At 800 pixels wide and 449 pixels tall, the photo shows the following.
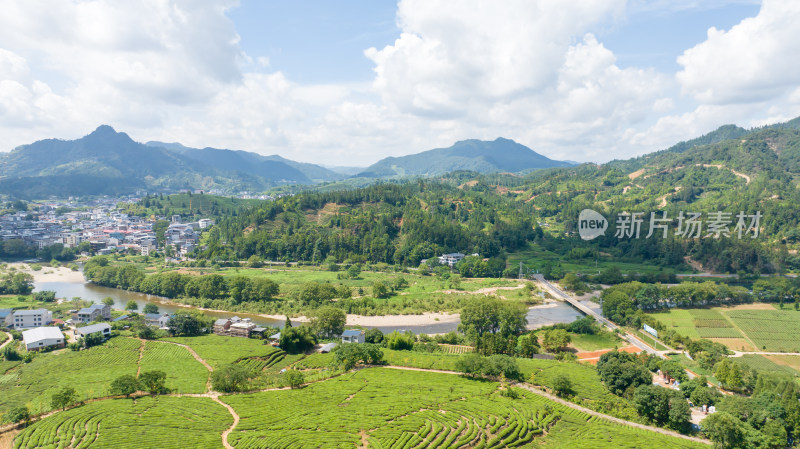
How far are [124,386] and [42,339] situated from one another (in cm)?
1704

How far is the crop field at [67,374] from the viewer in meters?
30.0

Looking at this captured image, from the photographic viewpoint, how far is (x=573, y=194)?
487 feet

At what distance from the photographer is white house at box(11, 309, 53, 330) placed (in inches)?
1815

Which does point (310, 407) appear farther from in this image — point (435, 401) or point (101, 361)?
point (101, 361)

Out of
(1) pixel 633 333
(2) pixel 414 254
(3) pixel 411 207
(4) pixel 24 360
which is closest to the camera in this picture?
(4) pixel 24 360

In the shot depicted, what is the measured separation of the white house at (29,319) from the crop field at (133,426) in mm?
26315

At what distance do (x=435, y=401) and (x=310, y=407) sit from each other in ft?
29.9

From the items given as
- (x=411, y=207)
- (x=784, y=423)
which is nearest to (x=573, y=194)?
(x=411, y=207)

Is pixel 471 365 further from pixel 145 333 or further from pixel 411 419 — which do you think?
pixel 145 333

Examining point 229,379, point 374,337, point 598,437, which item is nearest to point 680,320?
point 598,437

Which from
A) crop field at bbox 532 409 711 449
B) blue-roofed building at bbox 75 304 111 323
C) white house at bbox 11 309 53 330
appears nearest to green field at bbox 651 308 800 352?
crop field at bbox 532 409 711 449

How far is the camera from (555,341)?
42906 mm

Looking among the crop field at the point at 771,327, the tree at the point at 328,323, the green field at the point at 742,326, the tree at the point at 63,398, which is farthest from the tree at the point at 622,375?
the tree at the point at 63,398

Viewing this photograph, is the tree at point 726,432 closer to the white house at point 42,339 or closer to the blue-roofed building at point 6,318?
the white house at point 42,339
